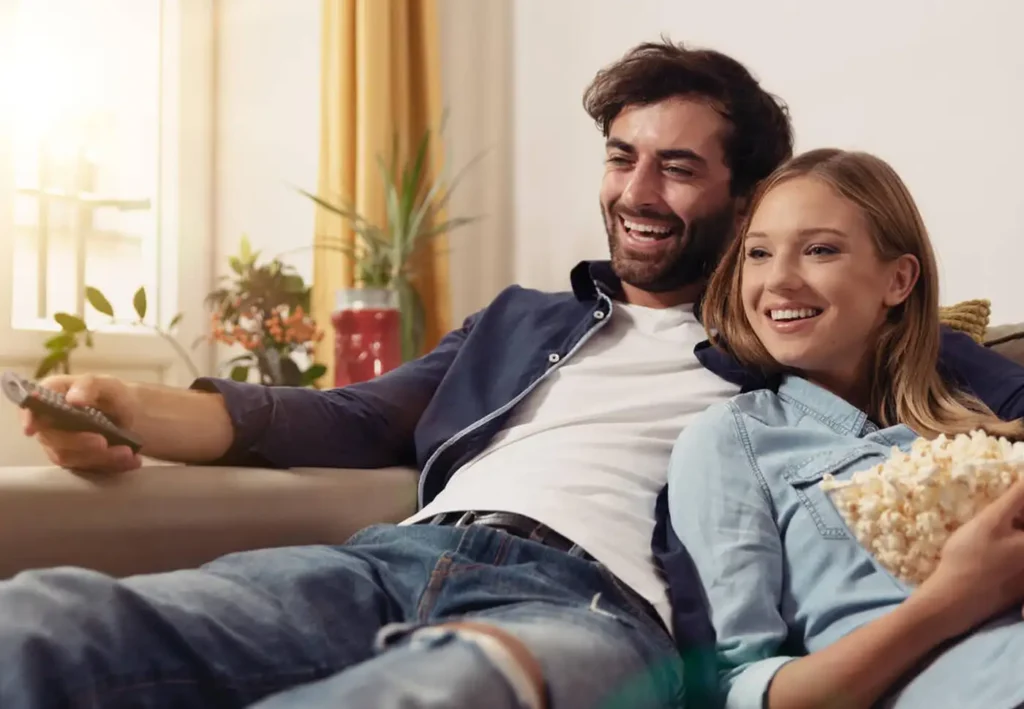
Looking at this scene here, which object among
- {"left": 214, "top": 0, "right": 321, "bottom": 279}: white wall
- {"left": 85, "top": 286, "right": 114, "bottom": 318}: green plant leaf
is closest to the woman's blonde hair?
{"left": 85, "top": 286, "right": 114, "bottom": 318}: green plant leaf

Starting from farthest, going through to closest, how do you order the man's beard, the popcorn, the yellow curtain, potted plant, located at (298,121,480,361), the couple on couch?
the yellow curtain, potted plant, located at (298,121,480,361), the man's beard, the popcorn, the couple on couch

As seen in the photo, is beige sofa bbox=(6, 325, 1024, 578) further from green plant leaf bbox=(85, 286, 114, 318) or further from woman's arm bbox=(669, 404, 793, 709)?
green plant leaf bbox=(85, 286, 114, 318)

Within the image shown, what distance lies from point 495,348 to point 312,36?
1677 mm

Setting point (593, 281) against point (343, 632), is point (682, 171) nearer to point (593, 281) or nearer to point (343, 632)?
point (593, 281)

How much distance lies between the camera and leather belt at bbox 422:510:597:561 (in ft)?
3.88

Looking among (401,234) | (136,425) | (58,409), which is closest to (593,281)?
(136,425)

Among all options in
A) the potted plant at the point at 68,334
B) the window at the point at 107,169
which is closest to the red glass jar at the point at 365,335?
the potted plant at the point at 68,334

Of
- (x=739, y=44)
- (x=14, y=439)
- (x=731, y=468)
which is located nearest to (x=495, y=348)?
(x=731, y=468)

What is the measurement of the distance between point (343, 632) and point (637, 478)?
1.44 feet

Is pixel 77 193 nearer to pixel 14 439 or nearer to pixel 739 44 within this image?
pixel 14 439

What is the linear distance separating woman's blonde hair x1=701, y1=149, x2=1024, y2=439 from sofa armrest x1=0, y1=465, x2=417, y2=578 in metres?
0.57

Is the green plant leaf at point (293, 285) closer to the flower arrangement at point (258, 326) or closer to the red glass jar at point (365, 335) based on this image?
the flower arrangement at point (258, 326)

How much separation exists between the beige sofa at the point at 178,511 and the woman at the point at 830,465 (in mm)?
276

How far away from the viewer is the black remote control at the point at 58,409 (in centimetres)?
109
